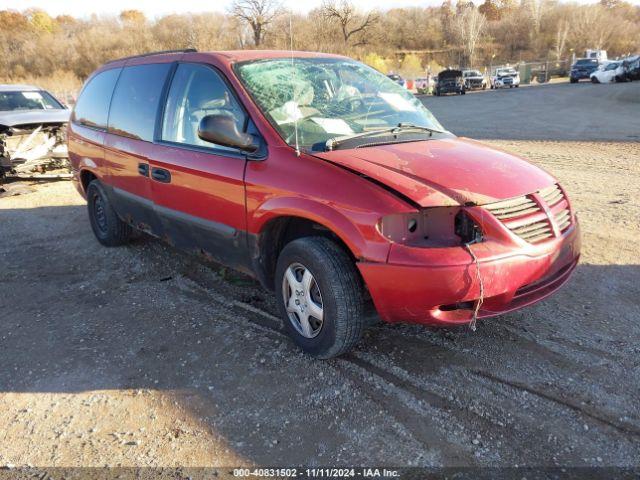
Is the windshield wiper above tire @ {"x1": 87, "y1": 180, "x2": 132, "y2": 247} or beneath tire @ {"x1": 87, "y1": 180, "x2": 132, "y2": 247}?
above

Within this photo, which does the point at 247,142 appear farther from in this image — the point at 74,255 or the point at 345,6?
the point at 74,255

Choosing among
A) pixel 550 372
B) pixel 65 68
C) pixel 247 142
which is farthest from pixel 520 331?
pixel 65 68

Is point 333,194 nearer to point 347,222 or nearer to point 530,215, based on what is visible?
point 347,222

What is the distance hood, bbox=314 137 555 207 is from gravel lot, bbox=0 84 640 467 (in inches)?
41.0

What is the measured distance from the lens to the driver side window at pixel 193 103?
3.61m

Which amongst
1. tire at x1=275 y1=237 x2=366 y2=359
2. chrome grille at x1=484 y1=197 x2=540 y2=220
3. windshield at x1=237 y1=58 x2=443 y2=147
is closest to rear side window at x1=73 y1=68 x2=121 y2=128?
windshield at x1=237 y1=58 x2=443 y2=147

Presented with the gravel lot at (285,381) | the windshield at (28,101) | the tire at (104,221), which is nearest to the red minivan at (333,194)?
the gravel lot at (285,381)

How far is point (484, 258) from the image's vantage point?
2.64 metres

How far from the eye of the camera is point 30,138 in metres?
9.30

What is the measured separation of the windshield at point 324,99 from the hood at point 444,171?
1.21ft

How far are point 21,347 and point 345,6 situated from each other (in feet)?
14.2

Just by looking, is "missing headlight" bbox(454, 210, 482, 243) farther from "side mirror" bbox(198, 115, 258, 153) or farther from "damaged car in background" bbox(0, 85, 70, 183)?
"damaged car in background" bbox(0, 85, 70, 183)

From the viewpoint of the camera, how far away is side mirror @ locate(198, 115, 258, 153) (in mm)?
3168

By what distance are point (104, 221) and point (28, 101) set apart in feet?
22.2
